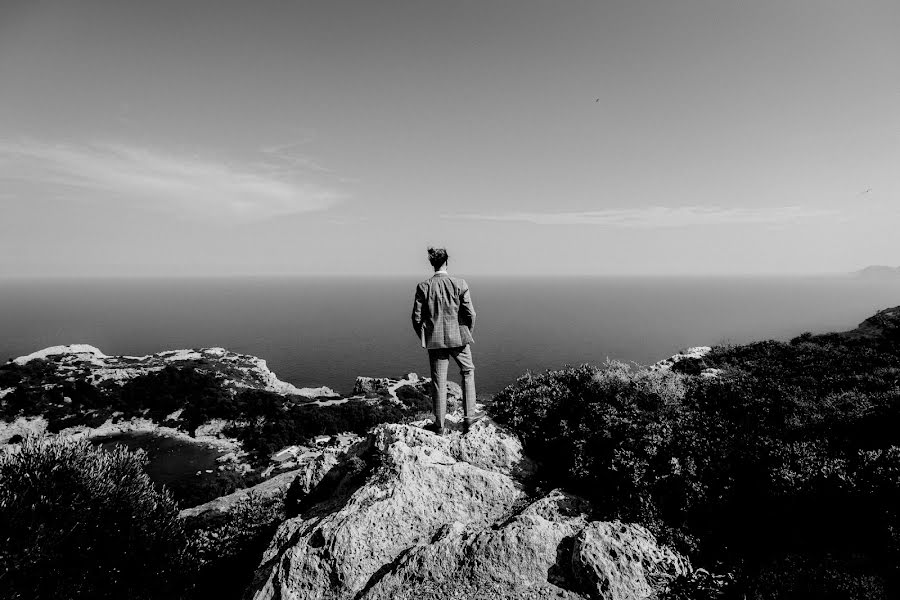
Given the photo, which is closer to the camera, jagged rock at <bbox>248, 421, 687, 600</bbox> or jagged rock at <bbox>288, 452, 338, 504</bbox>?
jagged rock at <bbox>248, 421, 687, 600</bbox>

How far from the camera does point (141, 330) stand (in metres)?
188

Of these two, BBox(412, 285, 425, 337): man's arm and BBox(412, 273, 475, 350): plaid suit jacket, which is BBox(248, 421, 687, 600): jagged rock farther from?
BBox(412, 285, 425, 337): man's arm

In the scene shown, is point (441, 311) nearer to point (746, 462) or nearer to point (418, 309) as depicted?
point (418, 309)

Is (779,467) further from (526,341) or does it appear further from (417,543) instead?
(526,341)

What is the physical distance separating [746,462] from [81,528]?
640 inches

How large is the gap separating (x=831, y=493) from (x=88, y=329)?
10881 inches

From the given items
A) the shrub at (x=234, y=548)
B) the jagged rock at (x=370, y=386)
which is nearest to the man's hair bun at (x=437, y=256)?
the shrub at (x=234, y=548)

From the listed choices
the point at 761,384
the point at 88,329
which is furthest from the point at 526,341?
the point at 88,329

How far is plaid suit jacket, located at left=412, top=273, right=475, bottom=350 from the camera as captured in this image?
7910 millimetres

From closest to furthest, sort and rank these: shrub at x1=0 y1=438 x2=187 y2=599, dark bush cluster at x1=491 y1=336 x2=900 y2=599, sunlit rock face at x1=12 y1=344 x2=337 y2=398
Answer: dark bush cluster at x1=491 y1=336 x2=900 y2=599, shrub at x1=0 y1=438 x2=187 y2=599, sunlit rock face at x1=12 y1=344 x2=337 y2=398

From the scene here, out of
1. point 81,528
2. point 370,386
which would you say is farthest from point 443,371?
point 370,386

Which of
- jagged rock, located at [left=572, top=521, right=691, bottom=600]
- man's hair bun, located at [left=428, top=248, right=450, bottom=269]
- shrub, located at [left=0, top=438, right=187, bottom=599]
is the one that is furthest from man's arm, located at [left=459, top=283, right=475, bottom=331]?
shrub, located at [left=0, top=438, right=187, bottom=599]

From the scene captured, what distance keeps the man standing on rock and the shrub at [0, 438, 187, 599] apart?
957cm

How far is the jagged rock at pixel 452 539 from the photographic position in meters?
5.15
